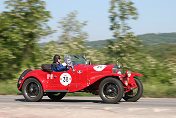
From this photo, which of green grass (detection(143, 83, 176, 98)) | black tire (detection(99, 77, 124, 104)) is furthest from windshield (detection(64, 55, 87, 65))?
green grass (detection(143, 83, 176, 98))

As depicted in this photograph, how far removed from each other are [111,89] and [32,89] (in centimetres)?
290

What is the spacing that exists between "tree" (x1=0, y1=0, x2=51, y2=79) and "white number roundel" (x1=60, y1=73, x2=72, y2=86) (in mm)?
9714

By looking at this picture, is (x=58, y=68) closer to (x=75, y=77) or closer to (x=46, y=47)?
(x=75, y=77)

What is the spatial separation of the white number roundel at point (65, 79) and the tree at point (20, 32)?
971 centimetres

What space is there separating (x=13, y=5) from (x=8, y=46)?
8.81 feet

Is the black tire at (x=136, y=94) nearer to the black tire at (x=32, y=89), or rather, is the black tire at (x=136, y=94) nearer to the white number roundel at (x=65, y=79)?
the white number roundel at (x=65, y=79)

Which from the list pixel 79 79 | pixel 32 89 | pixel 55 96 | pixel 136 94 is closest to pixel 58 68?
pixel 79 79

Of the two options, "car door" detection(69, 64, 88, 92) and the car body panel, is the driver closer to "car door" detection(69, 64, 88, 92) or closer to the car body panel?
the car body panel

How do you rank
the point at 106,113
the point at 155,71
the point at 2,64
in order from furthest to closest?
1. the point at 2,64
2. the point at 155,71
3. the point at 106,113

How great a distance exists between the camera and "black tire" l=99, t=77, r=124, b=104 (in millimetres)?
9156

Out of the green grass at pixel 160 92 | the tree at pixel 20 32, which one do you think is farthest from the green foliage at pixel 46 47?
the green grass at pixel 160 92

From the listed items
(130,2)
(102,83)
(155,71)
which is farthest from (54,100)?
(130,2)

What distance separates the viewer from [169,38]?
78812 mm

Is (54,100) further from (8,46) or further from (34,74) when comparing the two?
(8,46)
